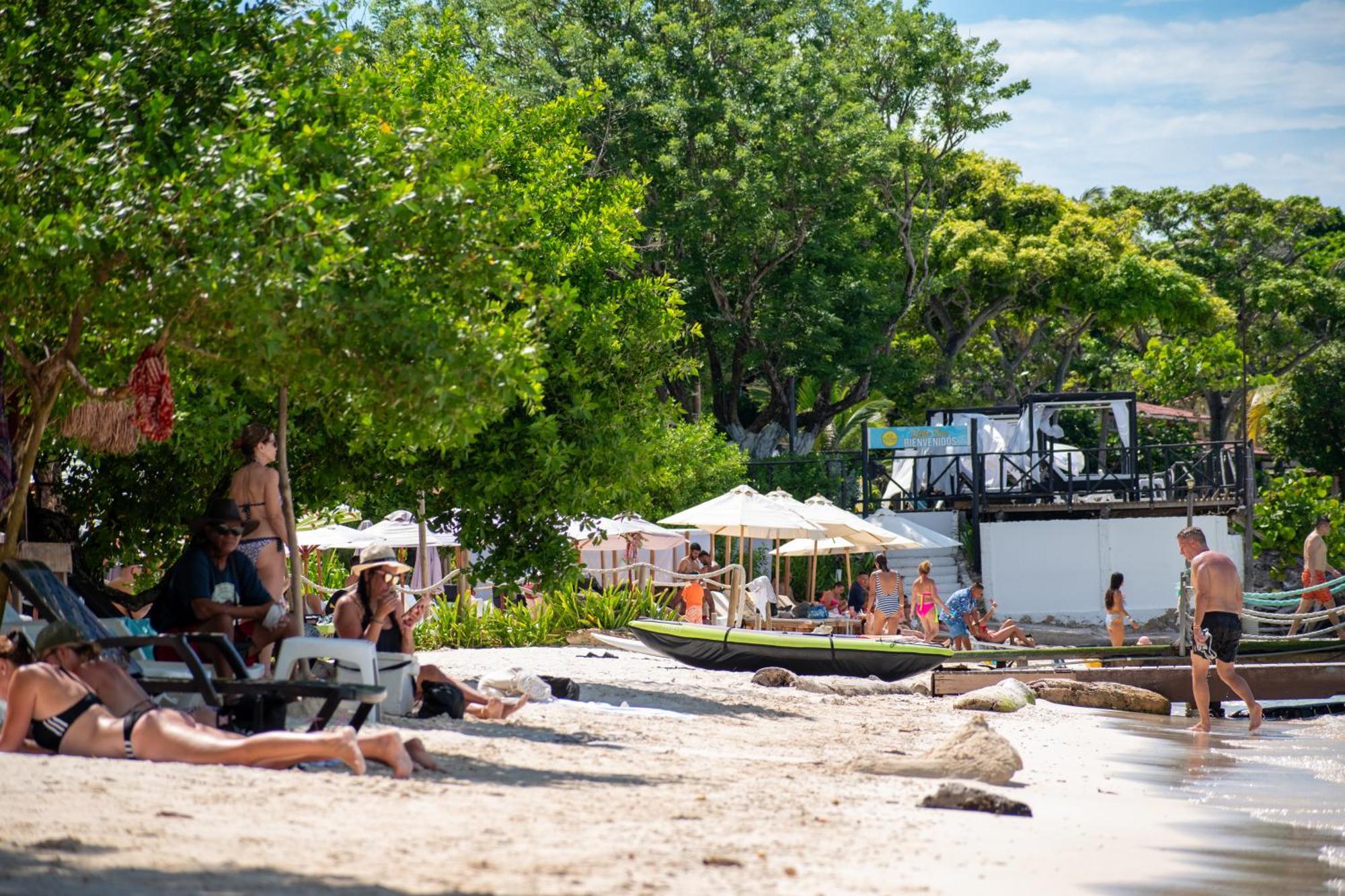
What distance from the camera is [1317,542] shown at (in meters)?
19.3

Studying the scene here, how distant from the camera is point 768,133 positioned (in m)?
27.5

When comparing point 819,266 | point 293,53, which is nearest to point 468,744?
point 293,53

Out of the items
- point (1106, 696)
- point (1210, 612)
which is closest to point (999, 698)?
point (1106, 696)

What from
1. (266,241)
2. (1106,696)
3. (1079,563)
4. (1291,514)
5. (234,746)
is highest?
(266,241)

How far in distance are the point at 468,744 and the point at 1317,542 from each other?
15.5 meters

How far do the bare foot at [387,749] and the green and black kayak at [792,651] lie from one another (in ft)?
29.0

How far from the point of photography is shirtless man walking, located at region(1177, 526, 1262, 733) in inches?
460

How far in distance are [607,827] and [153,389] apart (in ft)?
12.1

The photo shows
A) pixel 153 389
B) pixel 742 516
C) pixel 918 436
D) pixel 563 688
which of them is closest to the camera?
pixel 153 389

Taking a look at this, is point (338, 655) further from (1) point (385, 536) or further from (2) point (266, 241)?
(1) point (385, 536)

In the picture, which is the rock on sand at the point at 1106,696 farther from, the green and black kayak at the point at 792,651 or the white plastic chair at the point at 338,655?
the white plastic chair at the point at 338,655

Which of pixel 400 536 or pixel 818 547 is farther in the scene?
pixel 818 547

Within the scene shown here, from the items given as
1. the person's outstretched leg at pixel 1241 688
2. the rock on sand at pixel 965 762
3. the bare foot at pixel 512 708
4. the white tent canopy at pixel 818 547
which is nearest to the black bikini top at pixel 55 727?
the bare foot at pixel 512 708

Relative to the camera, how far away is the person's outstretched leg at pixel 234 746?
5754mm
